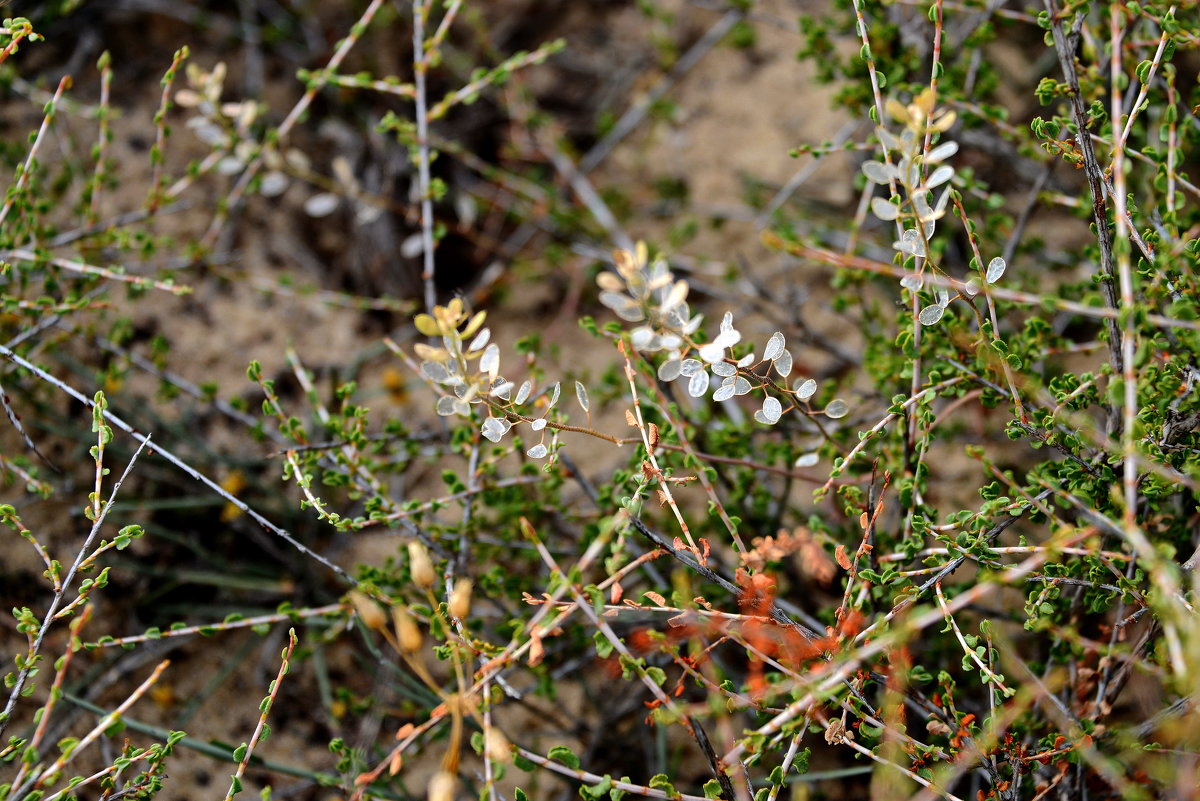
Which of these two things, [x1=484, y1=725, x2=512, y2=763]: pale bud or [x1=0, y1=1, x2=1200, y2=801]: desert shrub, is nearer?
[x1=484, y1=725, x2=512, y2=763]: pale bud

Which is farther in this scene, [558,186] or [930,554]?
[558,186]

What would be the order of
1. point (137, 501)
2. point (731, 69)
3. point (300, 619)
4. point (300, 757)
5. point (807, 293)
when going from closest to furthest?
1. point (300, 619)
2. point (300, 757)
3. point (137, 501)
4. point (807, 293)
5. point (731, 69)

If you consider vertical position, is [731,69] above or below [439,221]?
above

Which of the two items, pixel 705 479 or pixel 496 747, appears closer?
pixel 496 747

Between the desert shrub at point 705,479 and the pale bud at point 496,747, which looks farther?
the desert shrub at point 705,479

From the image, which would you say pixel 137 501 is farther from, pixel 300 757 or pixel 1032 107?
pixel 1032 107

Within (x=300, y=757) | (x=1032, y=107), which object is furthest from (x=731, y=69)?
(x=300, y=757)

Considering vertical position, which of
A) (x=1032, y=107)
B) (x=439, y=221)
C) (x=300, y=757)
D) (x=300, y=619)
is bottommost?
(x=300, y=757)

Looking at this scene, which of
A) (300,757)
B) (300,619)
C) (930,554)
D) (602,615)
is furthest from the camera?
(300,757)
